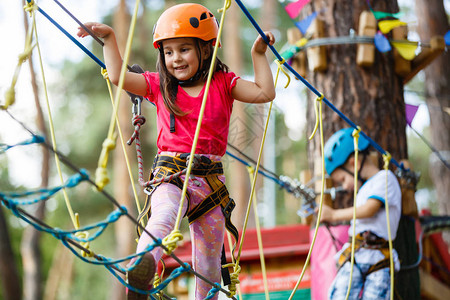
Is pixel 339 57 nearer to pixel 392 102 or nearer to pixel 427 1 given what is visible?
pixel 392 102

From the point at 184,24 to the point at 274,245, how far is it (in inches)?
131

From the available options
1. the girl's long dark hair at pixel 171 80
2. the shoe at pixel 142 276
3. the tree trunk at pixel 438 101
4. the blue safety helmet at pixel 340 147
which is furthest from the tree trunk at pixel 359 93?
the tree trunk at pixel 438 101

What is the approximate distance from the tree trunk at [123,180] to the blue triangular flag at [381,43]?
24.9ft

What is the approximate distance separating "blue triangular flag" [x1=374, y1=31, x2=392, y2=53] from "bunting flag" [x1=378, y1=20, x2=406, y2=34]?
44 mm

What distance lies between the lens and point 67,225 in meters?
25.1

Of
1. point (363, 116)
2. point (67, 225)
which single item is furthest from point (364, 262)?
point (67, 225)

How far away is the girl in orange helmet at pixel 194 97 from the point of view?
8.55ft

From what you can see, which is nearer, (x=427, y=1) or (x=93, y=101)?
(x=427, y=1)

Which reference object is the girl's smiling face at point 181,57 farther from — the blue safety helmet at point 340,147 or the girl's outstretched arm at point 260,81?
the blue safety helmet at point 340,147

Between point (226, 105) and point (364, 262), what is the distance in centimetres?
171

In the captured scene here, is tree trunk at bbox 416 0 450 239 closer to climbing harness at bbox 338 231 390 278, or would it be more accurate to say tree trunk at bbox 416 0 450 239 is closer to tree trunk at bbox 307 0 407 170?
tree trunk at bbox 307 0 407 170

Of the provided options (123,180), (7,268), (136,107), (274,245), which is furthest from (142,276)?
(123,180)

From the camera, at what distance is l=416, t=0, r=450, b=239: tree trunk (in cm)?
854

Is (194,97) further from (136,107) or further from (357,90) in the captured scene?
(357,90)
